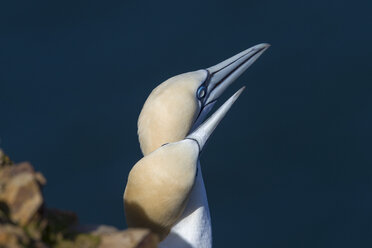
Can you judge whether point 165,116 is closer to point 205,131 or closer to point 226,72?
point 205,131

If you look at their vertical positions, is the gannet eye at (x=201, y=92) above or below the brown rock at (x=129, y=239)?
above

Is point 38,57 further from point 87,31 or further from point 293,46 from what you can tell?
point 293,46

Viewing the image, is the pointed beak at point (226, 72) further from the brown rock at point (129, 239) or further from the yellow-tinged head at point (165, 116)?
the brown rock at point (129, 239)

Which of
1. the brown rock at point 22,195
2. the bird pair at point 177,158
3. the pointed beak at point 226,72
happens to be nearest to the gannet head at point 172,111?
the bird pair at point 177,158

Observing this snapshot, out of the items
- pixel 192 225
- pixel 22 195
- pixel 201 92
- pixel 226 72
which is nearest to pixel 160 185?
pixel 192 225

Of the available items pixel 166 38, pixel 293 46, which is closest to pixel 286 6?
pixel 293 46

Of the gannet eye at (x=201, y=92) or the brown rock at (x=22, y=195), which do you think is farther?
the gannet eye at (x=201, y=92)

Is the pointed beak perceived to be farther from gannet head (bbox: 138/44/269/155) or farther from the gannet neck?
the gannet neck

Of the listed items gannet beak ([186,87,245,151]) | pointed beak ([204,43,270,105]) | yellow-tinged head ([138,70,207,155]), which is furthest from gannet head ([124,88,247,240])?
pointed beak ([204,43,270,105])
